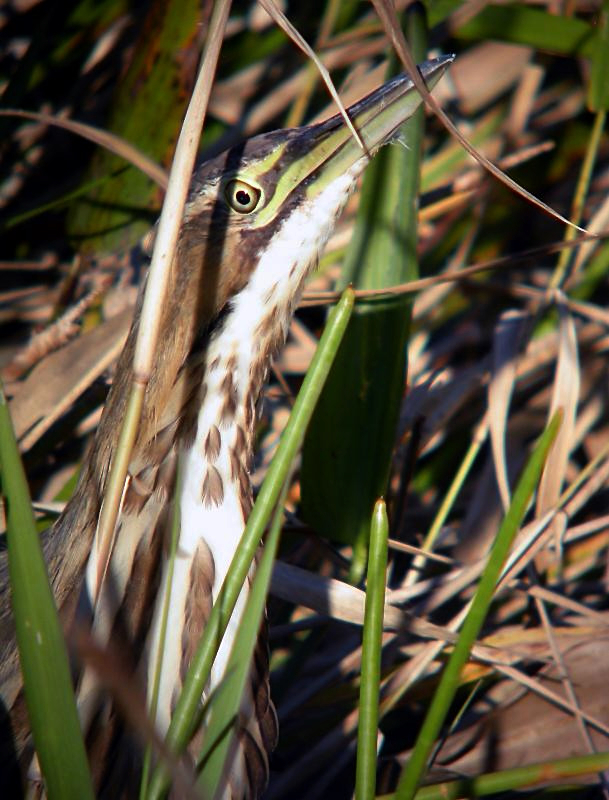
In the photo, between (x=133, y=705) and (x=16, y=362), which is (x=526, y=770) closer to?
(x=133, y=705)

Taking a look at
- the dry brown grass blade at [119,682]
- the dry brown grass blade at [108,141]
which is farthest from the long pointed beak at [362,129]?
the dry brown grass blade at [119,682]

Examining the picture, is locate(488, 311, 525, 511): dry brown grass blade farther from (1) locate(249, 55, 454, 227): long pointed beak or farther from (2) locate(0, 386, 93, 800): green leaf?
(2) locate(0, 386, 93, 800): green leaf

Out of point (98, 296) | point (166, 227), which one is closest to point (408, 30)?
point (166, 227)

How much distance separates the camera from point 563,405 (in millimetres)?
1436

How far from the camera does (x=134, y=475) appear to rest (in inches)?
35.8

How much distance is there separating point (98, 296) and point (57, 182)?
1.17 ft

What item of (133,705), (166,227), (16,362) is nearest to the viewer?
(133,705)

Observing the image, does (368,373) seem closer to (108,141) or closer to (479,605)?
(108,141)

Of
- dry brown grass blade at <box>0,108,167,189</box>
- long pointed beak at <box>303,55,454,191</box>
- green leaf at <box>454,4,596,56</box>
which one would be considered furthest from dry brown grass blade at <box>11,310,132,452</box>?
green leaf at <box>454,4,596,56</box>

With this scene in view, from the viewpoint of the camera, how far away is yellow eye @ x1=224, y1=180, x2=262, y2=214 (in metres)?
0.91

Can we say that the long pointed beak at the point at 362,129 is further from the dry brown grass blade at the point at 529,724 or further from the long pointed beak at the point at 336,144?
the dry brown grass blade at the point at 529,724

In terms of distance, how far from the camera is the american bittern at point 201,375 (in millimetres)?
903

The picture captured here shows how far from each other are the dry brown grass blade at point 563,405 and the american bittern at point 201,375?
0.59 metres

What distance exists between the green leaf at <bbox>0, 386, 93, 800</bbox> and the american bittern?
0.80 feet
